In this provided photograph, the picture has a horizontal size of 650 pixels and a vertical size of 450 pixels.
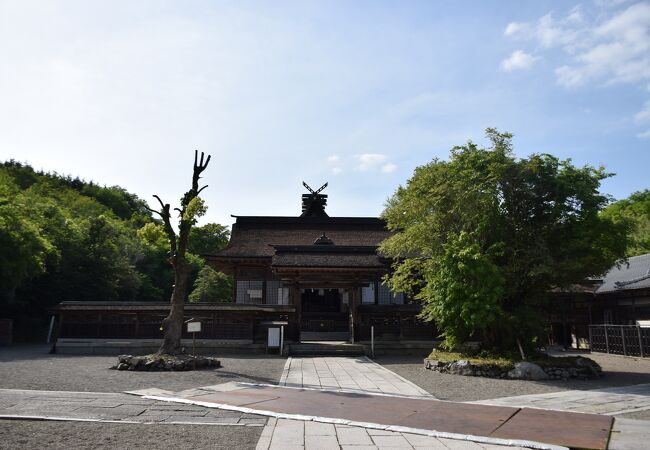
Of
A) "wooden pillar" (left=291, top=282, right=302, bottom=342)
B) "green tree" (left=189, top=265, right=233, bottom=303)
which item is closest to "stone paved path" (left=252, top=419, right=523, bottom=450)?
"wooden pillar" (left=291, top=282, right=302, bottom=342)

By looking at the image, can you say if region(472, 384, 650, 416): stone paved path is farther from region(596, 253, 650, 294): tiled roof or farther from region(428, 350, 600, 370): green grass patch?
region(596, 253, 650, 294): tiled roof

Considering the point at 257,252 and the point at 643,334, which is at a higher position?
the point at 257,252

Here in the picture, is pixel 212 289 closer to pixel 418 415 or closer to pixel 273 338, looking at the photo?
pixel 273 338

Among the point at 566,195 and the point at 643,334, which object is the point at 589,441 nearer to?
the point at 566,195

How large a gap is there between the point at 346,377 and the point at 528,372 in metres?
4.95

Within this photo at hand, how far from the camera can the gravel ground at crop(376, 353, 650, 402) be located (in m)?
10.4

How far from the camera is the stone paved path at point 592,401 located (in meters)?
8.53

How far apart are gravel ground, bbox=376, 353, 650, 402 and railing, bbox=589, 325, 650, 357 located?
9.19ft

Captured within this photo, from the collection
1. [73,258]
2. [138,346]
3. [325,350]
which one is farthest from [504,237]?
[73,258]

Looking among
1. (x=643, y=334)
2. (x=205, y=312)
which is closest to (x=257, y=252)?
(x=205, y=312)

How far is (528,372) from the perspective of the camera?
492 inches

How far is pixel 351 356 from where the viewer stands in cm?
1859

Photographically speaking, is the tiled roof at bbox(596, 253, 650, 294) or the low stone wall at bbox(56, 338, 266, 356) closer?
the low stone wall at bbox(56, 338, 266, 356)

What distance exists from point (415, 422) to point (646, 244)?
39619 mm
